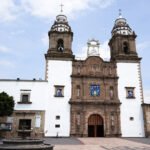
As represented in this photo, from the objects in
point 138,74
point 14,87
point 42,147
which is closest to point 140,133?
point 138,74

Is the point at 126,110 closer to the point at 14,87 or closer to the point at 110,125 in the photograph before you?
the point at 110,125

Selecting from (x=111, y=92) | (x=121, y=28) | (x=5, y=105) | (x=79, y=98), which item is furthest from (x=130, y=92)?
(x=5, y=105)

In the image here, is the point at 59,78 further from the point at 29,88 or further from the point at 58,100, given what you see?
the point at 29,88

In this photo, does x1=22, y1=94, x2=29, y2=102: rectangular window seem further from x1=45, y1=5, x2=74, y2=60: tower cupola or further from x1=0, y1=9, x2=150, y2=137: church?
x1=45, y1=5, x2=74, y2=60: tower cupola

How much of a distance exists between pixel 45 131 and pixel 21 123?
325 cm

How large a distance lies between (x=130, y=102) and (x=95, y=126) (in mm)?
5968

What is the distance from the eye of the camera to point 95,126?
29.9 meters

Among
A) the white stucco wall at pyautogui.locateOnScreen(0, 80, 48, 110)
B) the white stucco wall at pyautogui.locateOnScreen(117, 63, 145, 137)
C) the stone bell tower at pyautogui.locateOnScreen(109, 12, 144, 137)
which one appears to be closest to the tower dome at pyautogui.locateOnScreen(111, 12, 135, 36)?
the stone bell tower at pyautogui.locateOnScreen(109, 12, 144, 137)

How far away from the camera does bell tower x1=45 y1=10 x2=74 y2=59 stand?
3194 centimetres

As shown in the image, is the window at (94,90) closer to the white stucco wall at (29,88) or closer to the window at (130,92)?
the window at (130,92)

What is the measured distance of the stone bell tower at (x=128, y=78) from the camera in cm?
2991

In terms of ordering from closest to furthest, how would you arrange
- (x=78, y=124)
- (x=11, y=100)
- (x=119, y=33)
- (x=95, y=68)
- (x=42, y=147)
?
(x=42, y=147)
(x=11, y=100)
(x=78, y=124)
(x=95, y=68)
(x=119, y=33)

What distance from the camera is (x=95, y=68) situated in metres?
32.0

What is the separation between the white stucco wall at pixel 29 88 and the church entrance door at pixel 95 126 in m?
6.80
